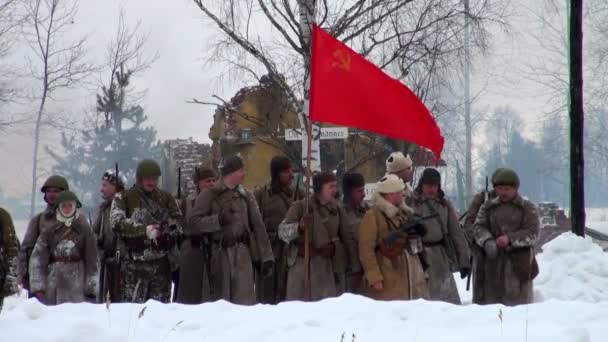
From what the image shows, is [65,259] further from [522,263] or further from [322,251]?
[522,263]

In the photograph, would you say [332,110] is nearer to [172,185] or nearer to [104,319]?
[104,319]

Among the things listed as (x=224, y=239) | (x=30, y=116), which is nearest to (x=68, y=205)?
(x=224, y=239)

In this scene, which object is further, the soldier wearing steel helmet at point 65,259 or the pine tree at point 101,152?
the pine tree at point 101,152

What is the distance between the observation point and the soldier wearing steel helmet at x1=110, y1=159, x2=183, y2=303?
25.8 feet

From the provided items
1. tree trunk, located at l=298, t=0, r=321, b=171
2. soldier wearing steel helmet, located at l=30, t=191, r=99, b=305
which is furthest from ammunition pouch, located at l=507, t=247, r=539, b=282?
tree trunk, located at l=298, t=0, r=321, b=171

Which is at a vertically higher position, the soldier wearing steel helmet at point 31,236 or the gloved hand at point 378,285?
the soldier wearing steel helmet at point 31,236

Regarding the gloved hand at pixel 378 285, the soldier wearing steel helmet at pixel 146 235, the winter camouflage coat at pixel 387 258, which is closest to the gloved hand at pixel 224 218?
the soldier wearing steel helmet at pixel 146 235

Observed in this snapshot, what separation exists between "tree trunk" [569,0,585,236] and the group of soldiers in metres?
3.46

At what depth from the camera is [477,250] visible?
8898mm

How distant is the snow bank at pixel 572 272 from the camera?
10.8 m

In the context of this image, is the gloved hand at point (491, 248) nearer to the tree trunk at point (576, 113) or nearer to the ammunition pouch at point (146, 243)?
the ammunition pouch at point (146, 243)

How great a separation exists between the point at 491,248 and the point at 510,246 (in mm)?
195

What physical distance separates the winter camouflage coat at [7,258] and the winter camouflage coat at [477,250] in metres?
4.70

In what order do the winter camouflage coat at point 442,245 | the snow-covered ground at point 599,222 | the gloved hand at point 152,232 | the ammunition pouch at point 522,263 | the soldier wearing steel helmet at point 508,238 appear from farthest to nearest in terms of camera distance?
the snow-covered ground at point 599,222, the winter camouflage coat at point 442,245, the ammunition pouch at point 522,263, the soldier wearing steel helmet at point 508,238, the gloved hand at point 152,232
